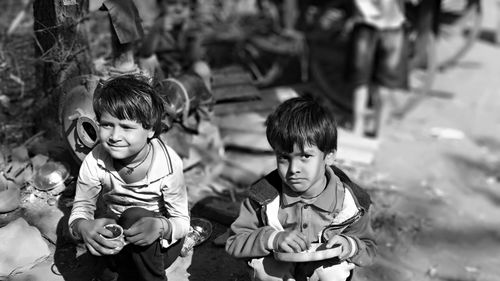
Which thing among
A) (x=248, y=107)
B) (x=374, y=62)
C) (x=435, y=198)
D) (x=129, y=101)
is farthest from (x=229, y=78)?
(x=129, y=101)

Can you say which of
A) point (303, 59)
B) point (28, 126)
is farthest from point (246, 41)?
point (28, 126)

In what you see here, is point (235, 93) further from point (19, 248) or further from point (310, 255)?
point (310, 255)

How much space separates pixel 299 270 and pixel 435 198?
2.49m

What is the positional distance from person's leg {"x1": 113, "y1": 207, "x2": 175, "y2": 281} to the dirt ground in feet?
1.35

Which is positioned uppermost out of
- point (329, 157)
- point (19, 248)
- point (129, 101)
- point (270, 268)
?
point (129, 101)

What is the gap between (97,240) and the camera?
301 centimetres

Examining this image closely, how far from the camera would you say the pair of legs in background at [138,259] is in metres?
3.16

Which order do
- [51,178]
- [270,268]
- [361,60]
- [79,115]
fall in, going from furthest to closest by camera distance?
[361,60] < [51,178] < [79,115] < [270,268]

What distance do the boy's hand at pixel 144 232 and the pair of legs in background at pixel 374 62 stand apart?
3.29m

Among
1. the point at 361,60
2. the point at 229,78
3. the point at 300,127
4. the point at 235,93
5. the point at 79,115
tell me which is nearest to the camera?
the point at 300,127

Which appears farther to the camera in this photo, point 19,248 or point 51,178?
point 51,178

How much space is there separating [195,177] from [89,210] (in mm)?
1511

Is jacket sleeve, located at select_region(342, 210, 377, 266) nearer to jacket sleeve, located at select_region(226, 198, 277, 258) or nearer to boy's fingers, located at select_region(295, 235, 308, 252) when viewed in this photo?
boy's fingers, located at select_region(295, 235, 308, 252)

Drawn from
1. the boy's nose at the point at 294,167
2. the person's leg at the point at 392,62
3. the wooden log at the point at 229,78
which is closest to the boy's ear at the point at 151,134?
the boy's nose at the point at 294,167
